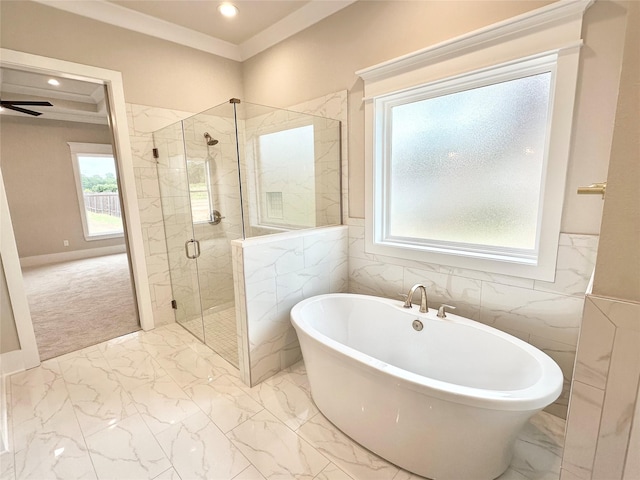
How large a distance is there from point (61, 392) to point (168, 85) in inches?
104

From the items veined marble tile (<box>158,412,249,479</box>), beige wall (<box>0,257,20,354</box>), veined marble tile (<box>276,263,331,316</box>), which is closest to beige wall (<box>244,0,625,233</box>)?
veined marble tile (<box>276,263,331,316</box>)

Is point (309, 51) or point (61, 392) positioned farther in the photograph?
point (309, 51)

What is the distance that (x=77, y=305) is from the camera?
356 centimetres

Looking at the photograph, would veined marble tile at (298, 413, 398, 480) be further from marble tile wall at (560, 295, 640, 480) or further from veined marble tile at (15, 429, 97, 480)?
veined marble tile at (15, 429, 97, 480)

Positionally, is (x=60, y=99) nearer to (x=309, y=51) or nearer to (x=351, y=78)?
(x=309, y=51)

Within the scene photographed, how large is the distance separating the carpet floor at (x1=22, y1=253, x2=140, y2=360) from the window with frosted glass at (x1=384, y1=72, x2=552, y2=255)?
2.92 meters

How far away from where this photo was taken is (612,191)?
660mm

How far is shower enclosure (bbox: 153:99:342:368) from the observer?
7.95ft

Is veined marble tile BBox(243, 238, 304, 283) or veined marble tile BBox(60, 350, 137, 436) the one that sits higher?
veined marble tile BBox(243, 238, 304, 283)

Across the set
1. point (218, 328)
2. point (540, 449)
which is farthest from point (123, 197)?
point (540, 449)

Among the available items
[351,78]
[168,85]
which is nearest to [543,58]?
[351,78]

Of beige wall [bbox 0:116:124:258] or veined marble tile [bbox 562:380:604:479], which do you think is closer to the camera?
veined marble tile [bbox 562:380:604:479]

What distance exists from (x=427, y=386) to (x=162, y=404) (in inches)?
66.7

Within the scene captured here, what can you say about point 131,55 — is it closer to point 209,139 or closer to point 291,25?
point 209,139
